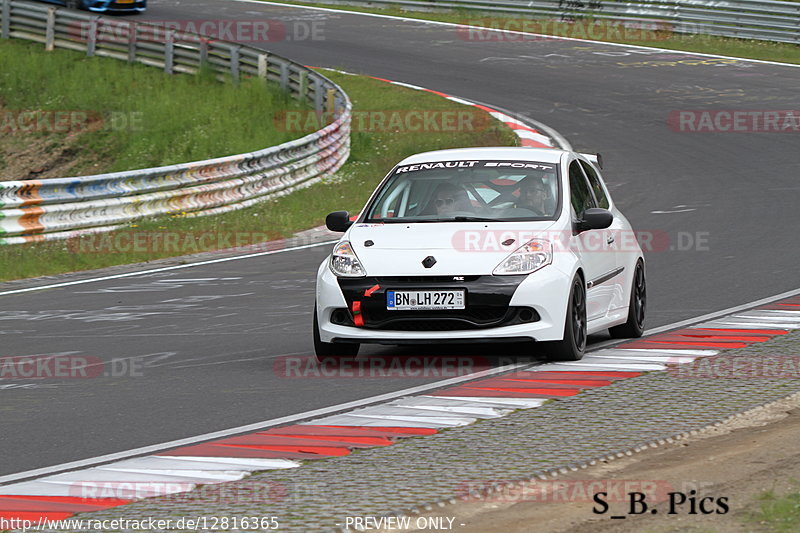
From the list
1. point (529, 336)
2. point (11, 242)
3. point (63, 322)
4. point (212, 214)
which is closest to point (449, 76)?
point (212, 214)

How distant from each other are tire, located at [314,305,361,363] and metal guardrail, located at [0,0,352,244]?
8553mm

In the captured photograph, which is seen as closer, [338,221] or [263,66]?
[338,221]

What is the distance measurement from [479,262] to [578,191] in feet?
5.20

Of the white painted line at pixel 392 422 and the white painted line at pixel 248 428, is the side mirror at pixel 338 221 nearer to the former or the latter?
the white painted line at pixel 248 428

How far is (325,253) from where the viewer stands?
57.0ft

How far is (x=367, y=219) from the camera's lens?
34.6 ft

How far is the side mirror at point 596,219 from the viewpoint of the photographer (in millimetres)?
10031

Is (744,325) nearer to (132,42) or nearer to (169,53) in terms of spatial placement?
(169,53)

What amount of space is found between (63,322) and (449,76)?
2356 cm

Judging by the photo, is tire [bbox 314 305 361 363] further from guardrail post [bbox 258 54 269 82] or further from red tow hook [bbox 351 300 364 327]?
guardrail post [bbox 258 54 269 82]

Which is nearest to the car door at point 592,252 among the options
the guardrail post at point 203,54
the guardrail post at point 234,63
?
the guardrail post at point 234,63

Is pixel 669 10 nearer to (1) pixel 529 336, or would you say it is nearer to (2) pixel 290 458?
(1) pixel 529 336

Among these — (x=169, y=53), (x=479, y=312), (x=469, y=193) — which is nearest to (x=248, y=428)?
(x=479, y=312)

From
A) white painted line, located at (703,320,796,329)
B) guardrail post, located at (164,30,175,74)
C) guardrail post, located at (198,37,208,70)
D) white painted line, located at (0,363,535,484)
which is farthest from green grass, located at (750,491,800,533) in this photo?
guardrail post, located at (164,30,175,74)
